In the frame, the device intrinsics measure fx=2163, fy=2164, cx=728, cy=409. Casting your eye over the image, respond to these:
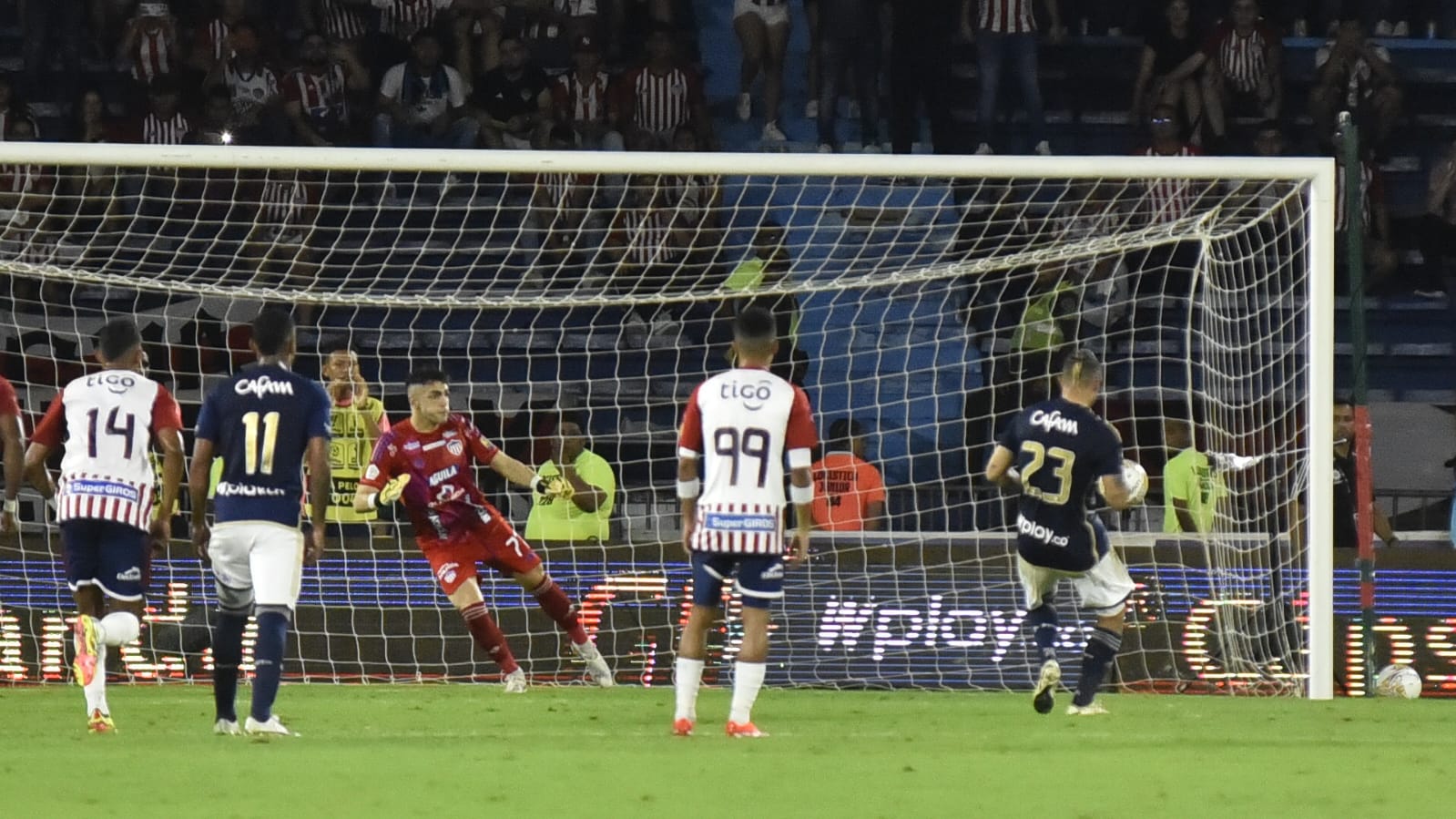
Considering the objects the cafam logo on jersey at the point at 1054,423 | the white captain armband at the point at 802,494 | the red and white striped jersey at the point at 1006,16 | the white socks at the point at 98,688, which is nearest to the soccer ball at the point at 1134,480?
the cafam logo on jersey at the point at 1054,423

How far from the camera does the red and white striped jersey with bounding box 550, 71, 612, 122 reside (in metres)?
18.2

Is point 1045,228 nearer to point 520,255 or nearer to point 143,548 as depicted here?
point 520,255

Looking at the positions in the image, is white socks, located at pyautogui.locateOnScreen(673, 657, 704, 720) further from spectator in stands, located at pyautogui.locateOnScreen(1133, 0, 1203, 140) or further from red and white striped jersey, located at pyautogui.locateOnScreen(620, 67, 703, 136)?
spectator in stands, located at pyautogui.locateOnScreen(1133, 0, 1203, 140)

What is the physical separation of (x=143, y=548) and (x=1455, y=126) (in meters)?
13.5

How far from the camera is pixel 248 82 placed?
707 inches

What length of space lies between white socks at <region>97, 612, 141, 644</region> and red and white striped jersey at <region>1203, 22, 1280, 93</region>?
12.1m

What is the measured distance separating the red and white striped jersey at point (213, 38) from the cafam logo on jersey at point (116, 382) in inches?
361

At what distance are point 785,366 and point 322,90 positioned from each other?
534 centimetres

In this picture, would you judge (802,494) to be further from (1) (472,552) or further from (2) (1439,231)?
(2) (1439,231)

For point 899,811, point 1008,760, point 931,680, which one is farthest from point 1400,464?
point 899,811

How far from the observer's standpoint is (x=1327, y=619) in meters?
11.3

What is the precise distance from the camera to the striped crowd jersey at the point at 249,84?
17.9 meters

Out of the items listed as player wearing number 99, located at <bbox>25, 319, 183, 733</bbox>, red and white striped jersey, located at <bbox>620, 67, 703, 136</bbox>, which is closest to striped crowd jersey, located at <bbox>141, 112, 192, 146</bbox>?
red and white striped jersey, located at <bbox>620, 67, 703, 136</bbox>

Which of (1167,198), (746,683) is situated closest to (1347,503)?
(1167,198)
